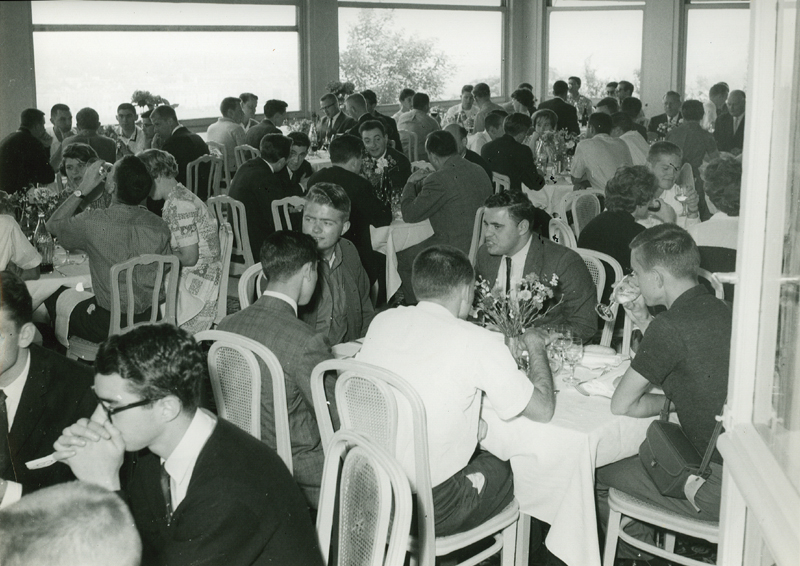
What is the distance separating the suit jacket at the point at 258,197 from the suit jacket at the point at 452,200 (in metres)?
0.87

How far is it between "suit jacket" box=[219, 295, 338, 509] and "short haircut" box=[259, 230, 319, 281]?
0.10 meters

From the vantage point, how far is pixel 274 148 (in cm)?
589

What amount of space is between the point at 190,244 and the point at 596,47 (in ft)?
39.0

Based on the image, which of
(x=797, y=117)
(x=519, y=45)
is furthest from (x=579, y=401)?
(x=519, y=45)

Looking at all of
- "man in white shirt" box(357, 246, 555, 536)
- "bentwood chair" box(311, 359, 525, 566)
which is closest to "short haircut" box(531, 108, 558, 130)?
"man in white shirt" box(357, 246, 555, 536)

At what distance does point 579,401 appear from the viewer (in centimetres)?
283

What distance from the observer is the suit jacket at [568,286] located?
12.1 ft

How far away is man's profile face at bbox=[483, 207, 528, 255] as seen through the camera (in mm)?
3842

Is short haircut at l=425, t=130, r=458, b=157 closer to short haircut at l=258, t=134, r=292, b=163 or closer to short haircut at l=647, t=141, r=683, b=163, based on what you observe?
short haircut at l=258, t=134, r=292, b=163

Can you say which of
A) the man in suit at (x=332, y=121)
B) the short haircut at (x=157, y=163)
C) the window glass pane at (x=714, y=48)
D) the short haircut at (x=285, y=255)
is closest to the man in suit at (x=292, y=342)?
the short haircut at (x=285, y=255)

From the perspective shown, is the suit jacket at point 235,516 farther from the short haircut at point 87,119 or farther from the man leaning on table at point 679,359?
the short haircut at point 87,119

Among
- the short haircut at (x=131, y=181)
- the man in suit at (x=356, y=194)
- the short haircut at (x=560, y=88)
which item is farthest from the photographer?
the short haircut at (x=560, y=88)

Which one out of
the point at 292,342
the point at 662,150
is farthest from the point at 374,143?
the point at 292,342

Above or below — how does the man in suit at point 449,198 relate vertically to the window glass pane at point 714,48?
below
